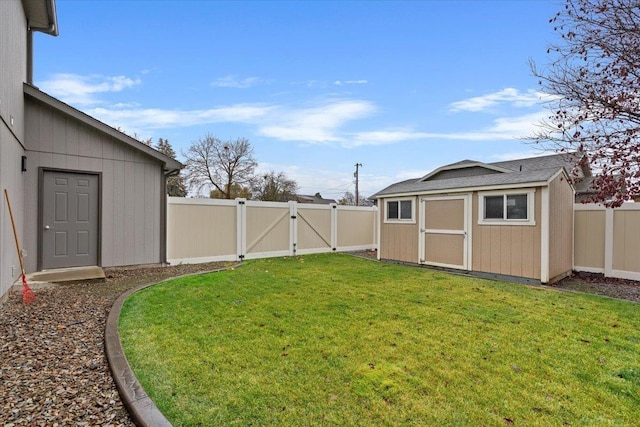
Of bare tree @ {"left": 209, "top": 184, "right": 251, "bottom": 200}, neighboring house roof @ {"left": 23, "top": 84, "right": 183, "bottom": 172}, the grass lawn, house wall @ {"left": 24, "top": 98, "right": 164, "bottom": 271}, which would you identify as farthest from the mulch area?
bare tree @ {"left": 209, "top": 184, "right": 251, "bottom": 200}

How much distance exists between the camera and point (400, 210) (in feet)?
31.4

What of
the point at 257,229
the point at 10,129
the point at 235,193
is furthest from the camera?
the point at 235,193

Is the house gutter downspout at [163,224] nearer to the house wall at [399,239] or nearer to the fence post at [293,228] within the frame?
the fence post at [293,228]

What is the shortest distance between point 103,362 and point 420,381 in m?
2.74

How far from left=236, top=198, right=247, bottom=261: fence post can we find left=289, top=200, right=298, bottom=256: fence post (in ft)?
5.41

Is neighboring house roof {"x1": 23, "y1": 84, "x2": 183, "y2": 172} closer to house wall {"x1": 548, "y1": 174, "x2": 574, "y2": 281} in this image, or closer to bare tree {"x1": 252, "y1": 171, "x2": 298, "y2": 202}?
house wall {"x1": 548, "y1": 174, "x2": 574, "y2": 281}

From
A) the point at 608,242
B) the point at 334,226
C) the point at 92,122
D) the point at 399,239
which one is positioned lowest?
the point at 399,239

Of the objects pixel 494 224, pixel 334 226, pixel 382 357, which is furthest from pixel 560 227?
pixel 334 226

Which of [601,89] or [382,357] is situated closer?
[382,357]

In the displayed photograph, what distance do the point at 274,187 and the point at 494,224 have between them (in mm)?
25321

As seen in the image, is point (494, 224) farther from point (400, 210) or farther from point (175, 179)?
point (175, 179)

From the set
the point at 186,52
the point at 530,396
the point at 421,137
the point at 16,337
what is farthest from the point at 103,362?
the point at 421,137

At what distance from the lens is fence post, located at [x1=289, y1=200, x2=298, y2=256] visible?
34.5 ft

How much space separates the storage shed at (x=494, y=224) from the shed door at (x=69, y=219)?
7.75 meters
